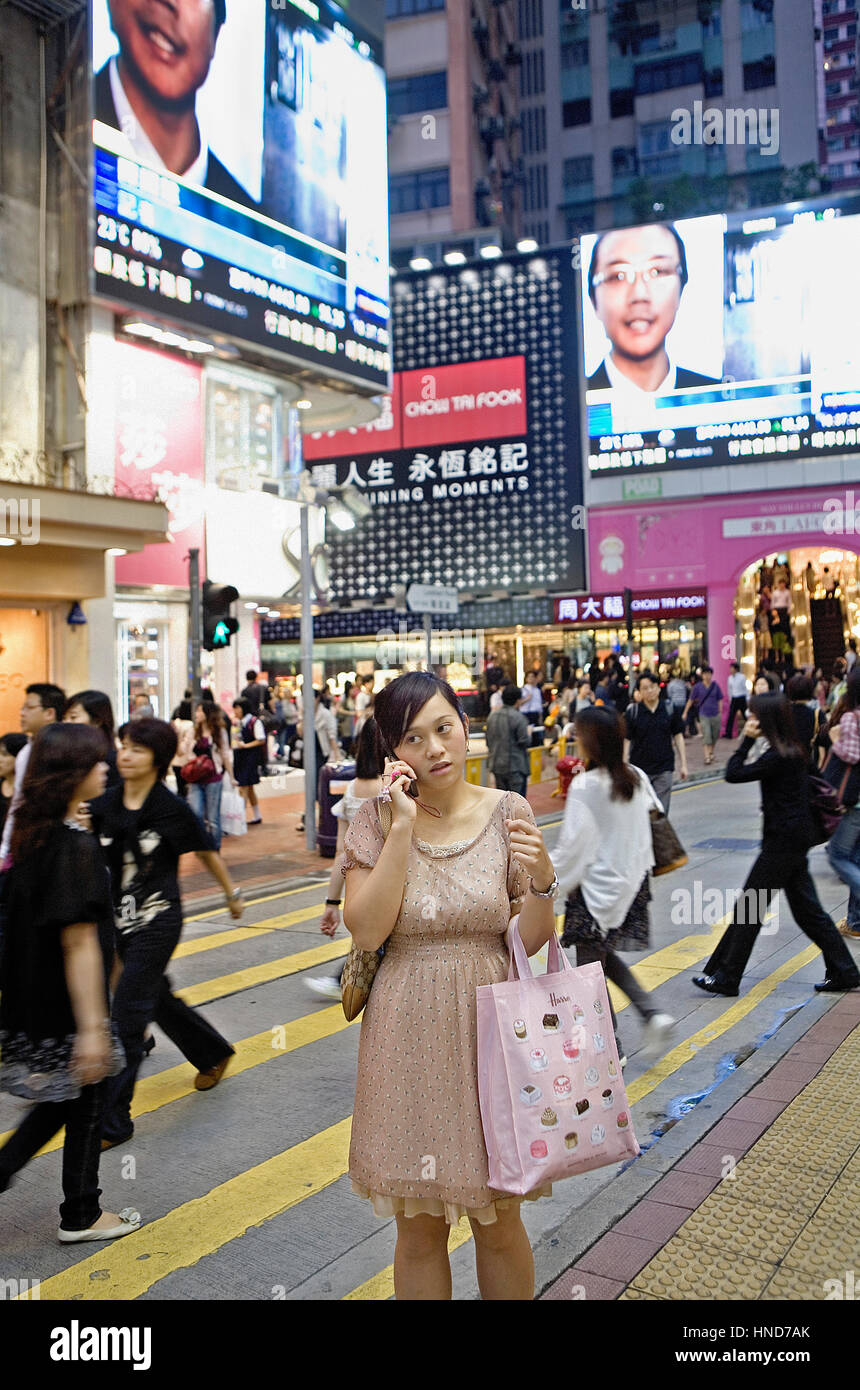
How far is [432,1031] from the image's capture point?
7.89 ft

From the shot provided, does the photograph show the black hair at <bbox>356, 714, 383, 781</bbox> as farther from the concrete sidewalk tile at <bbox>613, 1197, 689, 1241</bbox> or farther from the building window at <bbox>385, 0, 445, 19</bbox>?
the building window at <bbox>385, 0, 445, 19</bbox>

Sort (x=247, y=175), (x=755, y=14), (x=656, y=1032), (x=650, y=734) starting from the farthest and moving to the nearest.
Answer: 1. (x=755, y=14)
2. (x=247, y=175)
3. (x=650, y=734)
4. (x=656, y=1032)

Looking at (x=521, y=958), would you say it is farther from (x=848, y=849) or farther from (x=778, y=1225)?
(x=848, y=849)

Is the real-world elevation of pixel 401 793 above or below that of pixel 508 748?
above

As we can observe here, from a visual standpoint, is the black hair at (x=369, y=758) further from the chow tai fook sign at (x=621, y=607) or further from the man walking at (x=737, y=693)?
the chow tai fook sign at (x=621, y=607)

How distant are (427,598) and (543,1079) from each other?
34.4ft

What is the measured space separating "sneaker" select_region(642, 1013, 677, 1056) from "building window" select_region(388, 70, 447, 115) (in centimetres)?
4269

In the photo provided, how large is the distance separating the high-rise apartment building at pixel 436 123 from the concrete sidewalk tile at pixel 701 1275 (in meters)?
39.2

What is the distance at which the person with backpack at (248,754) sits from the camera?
14383mm

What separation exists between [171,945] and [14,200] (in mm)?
13538

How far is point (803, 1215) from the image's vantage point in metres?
3.52

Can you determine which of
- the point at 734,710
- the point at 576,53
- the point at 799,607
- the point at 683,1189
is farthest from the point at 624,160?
the point at 683,1189

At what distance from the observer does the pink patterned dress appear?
237 cm

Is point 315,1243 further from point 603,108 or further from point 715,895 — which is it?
point 603,108
